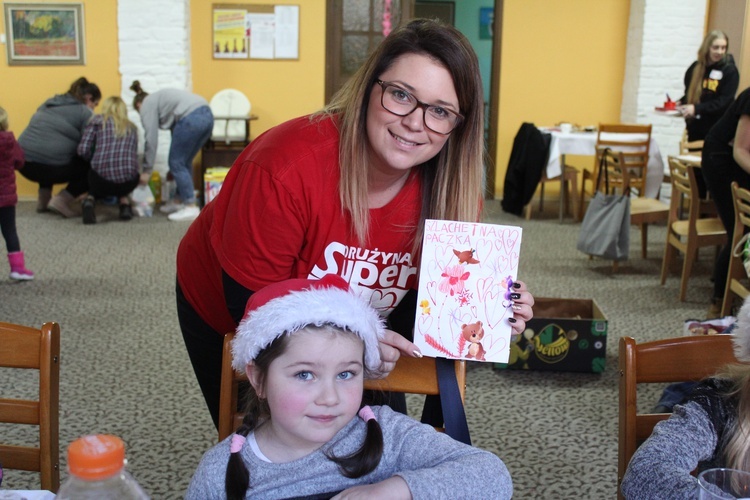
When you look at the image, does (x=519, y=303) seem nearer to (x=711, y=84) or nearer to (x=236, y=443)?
(x=236, y=443)

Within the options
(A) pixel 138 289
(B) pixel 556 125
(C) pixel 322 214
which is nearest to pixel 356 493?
(C) pixel 322 214

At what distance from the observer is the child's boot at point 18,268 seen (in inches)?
201

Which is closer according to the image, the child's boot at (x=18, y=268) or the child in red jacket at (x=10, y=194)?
the child in red jacket at (x=10, y=194)

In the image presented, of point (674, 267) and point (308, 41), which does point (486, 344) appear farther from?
point (308, 41)

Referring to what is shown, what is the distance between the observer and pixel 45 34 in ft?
25.7

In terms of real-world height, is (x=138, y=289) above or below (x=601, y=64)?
below

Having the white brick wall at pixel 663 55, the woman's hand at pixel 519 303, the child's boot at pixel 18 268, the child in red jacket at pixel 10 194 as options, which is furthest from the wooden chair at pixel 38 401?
the white brick wall at pixel 663 55

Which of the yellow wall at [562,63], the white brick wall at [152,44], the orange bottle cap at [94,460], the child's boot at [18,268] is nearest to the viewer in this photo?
the orange bottle cap at [94,460]

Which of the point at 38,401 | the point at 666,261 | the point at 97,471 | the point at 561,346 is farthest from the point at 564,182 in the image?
the point at 97,471

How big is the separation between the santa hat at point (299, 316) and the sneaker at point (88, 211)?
6.06 metres

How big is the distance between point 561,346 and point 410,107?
237 cm

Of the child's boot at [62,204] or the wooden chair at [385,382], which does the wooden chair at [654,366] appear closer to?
the wooden chair at [385,382]

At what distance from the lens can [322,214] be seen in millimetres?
1640

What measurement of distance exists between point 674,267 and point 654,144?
1831 millimetres
